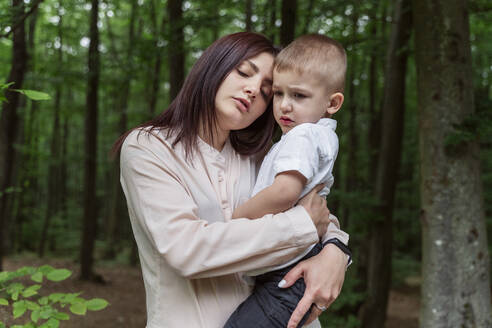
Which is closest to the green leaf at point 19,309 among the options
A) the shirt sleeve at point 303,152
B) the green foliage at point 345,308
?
the shirt sleeve at point 303,152

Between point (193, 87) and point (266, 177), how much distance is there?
51 centimetres

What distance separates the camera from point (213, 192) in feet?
6.05

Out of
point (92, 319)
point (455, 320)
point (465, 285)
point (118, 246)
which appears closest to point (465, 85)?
point (465, 285)

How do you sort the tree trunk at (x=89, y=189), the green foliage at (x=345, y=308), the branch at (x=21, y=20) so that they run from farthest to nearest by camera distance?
the tree trunk at (x=89, y=189) → the green foliage at (x=345, y=308) → the branch at (x=21, y=20)

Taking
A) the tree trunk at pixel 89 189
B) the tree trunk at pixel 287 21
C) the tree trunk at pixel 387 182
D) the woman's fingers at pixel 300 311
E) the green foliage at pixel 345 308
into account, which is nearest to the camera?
the woman's fingers at pixel 300 311

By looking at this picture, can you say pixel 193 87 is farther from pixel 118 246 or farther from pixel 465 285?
pixel 118 246

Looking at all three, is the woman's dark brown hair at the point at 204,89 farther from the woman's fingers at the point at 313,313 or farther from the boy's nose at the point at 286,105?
the woman's fingers at the point at 313,313

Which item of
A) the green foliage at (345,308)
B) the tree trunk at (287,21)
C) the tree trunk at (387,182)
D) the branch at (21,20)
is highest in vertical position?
the tree trunk at (287,21)

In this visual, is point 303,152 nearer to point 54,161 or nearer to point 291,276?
point 291,276

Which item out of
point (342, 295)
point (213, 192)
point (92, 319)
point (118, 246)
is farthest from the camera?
point (118, 246)

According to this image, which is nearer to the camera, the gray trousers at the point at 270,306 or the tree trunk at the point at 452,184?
the gray trousers at the point at 270,306

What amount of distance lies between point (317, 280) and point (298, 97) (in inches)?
31.7

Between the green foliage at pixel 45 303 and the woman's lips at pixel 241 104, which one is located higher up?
the woman's lips at pixel 241 104

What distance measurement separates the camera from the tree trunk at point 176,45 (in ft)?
21.1
